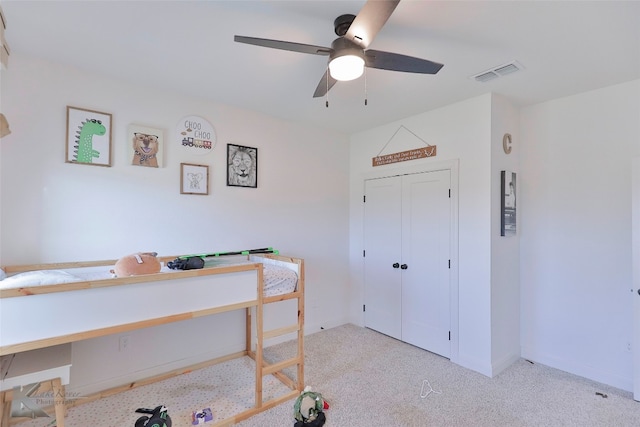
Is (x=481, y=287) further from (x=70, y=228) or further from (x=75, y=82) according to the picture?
(x=75, y=82)

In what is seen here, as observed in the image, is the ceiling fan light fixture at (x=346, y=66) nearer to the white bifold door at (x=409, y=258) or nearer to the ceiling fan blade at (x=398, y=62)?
the ceiling fan blade at (x=398, y=62)

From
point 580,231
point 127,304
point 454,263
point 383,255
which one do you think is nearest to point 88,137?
point 127,304

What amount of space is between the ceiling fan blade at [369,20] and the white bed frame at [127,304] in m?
1.63

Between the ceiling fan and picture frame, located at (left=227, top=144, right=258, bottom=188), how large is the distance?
1.75 m

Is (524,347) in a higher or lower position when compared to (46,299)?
lower

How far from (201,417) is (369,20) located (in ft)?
8.70

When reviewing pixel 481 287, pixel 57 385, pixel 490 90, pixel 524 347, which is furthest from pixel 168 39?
pixel 524 347

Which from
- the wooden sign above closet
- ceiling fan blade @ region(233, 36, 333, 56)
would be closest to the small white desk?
ceiling fan blade @ region(233, 36, 333, 56)

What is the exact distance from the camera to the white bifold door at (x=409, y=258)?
10.5 feet

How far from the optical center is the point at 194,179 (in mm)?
2945

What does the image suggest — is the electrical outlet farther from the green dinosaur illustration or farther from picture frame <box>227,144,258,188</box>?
picture frame <box>227,144,258,188</box>

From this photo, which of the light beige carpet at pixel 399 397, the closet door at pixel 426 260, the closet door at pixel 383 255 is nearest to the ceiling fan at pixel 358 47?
the closet door at pixel 426 260

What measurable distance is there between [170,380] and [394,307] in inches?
95.9

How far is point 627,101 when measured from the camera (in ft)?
8.39
